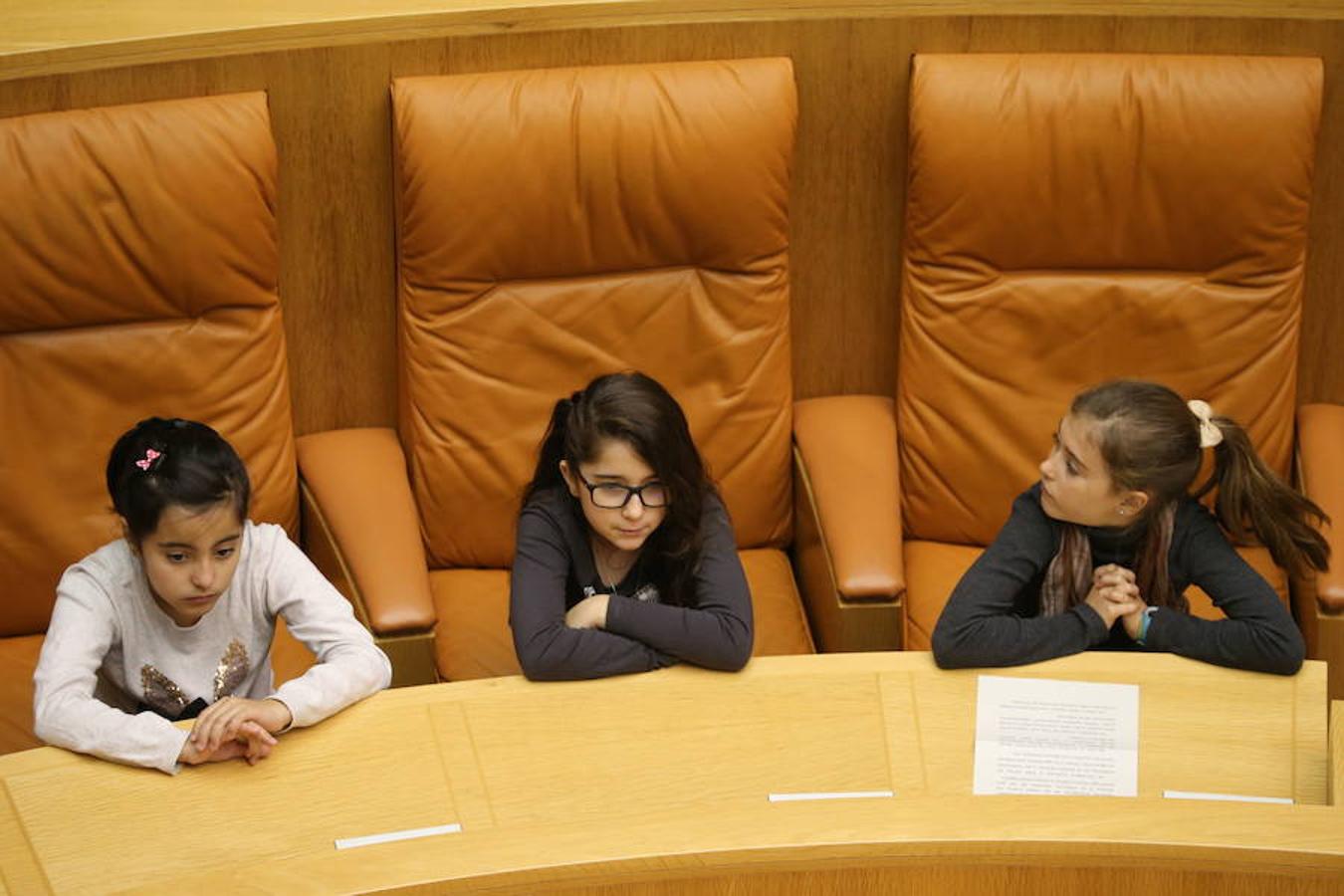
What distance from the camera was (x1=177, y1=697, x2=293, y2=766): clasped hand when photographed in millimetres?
1890

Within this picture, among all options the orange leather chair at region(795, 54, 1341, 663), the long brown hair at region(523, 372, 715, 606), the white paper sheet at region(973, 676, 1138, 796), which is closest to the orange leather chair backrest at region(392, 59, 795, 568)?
the orange leather chair at region(795, 54, 1341, 663)

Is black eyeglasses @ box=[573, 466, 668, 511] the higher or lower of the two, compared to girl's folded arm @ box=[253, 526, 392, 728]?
higher

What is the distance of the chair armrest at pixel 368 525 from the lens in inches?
97.8

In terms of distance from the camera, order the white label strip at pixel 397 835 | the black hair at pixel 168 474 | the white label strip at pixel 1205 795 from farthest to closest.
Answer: the black hair at pixel 168 474, the white label strip at pixel 1205 795, the white label strip at pixel 397 835

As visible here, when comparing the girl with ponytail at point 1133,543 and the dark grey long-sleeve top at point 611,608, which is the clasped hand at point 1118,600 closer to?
the girl with ponytail at point 1133,543

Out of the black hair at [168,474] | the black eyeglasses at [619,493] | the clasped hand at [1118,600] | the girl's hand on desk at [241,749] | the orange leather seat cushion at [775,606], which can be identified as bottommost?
the orange leather seat cushion at [775,606]

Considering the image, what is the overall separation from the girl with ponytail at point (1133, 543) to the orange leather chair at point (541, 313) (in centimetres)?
50

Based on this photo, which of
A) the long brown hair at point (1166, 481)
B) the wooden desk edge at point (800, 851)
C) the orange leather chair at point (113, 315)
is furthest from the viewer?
the orange leather chair at point (113, 315)

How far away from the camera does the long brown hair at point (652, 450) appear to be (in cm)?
223

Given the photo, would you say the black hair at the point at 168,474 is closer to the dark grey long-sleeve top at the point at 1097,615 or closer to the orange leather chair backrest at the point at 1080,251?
the dark grey long-sleeve top at the point at 1097,615

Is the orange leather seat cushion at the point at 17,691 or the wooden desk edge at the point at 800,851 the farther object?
the orange leather seat cushion at the point at 17,691

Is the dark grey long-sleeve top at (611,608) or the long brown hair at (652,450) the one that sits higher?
the long brown hair at (652,450)

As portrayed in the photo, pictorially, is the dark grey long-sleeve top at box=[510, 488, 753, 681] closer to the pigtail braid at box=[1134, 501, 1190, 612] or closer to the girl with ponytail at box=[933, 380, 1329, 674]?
the girl with ponytail at box=[933, 380, 1329, 674]

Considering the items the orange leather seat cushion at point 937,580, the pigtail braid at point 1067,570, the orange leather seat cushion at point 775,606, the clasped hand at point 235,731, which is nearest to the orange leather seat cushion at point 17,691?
the clasped hand at point 235,731
